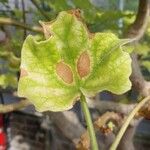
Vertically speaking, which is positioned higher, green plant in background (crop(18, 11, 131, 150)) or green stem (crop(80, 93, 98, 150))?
green plant in background (crop(18, 11, 131, 150))

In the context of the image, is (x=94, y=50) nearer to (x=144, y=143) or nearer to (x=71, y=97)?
(x=71, y=97)

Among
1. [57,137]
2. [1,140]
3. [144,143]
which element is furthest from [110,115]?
[57,137]

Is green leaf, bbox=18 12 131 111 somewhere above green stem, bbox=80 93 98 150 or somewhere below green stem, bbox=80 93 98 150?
above

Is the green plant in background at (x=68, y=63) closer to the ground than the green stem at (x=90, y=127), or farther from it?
farther from it

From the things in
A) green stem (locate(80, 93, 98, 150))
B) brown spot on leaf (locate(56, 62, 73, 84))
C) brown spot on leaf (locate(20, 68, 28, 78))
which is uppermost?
brown spot on leaf (locate(20, 68, 28, 78))
